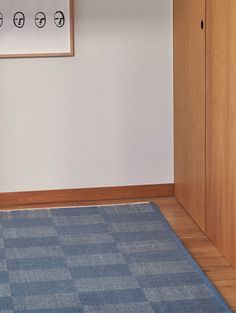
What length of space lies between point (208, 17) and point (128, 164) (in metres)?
1.30

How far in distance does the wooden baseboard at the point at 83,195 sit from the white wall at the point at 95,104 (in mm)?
40

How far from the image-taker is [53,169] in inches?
194

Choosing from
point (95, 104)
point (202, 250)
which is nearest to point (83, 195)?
point (95, 104)

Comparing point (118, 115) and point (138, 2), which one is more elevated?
point (138, 2)

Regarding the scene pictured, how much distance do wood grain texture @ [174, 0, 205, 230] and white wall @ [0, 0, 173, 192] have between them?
15 centimetres

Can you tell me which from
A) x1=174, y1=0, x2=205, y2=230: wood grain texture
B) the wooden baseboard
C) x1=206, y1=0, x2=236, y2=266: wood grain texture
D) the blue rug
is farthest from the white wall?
x1=206, y1=0, x2=236, y2=266: wood grain texture

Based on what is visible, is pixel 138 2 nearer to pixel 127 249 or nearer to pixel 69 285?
pixel 127 249

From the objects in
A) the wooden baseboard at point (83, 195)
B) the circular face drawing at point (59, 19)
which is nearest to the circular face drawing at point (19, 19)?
the circular face drawing at point (59, 19)

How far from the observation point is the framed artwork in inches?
185

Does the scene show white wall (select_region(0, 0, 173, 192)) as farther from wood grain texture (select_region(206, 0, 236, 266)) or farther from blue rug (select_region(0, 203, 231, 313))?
wood grain texture (select_region(206, 0, 236, 266))

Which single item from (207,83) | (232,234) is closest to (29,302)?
(232,234)

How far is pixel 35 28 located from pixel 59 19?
15 centimetres

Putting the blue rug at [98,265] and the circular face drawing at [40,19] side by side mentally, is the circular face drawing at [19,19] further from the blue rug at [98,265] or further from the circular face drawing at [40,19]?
the blue rug at [98,265]

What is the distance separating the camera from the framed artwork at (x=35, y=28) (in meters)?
4.69
